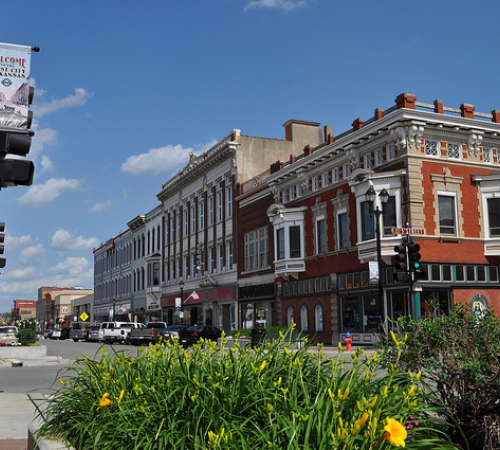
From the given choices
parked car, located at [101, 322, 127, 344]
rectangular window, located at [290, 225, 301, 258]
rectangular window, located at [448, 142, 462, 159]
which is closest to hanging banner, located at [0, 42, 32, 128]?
rectangular window, located at [448, 142, 462, 159]

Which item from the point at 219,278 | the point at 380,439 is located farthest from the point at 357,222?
the point at 380,439

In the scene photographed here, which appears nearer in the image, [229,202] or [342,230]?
[342,230]

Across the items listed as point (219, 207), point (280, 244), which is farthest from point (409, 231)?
point (219, 207)

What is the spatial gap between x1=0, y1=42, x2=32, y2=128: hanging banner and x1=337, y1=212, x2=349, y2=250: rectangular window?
29.9 m

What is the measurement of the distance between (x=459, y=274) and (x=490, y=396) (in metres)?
28.1

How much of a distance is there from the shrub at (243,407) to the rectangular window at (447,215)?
27.9 m

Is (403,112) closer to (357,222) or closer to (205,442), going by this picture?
(357,222)

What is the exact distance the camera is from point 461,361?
5.63m

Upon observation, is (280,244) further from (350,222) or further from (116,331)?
(116,331)

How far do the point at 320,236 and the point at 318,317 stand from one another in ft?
16.4

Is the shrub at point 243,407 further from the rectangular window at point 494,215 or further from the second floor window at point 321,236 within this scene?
the second floor window at point 321,236

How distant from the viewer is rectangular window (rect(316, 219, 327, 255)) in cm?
3828

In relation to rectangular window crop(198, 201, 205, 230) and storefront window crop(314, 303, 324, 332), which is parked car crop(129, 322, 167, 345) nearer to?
rectangular window crop(198, 201, 205, 230)

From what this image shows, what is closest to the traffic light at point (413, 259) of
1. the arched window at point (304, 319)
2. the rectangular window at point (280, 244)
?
the arched window at point (304, 319)
